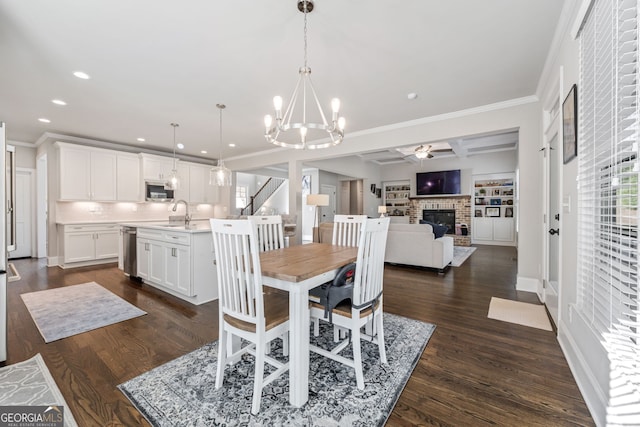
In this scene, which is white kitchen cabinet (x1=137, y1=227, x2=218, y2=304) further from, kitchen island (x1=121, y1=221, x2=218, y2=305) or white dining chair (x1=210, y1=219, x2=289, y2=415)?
white dining chair (x1=210, y1=219, x2=289, y2=415)

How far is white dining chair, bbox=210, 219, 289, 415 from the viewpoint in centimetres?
152

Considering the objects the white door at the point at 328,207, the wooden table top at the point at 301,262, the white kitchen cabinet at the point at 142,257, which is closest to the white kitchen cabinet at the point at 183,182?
the white kitchen cabinet at the point at 142,257

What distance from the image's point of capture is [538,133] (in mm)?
3527

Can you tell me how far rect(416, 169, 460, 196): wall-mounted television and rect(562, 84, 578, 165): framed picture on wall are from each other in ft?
22.0

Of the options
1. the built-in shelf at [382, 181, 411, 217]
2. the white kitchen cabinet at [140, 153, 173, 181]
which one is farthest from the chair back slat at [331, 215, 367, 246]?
the built-in shelf at [382, 181, 411, 217]

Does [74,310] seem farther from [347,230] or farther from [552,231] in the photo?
[552,231]

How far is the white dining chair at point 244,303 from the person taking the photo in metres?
1.52

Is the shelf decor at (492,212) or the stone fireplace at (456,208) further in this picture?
the stone fireplace at (456,208)

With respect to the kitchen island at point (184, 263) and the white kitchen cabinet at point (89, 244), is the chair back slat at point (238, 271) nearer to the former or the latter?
the kitchen island at point (184, 263)

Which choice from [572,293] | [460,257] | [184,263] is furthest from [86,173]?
[460,257]

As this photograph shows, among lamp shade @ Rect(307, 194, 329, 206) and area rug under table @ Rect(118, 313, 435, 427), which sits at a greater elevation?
lamp shade @ Rect(307, 194, 329, 206)

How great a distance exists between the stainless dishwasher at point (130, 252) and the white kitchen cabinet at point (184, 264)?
64 cm

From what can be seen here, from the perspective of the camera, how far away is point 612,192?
149 cm

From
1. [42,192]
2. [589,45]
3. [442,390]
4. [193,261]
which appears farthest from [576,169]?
[42,192]
